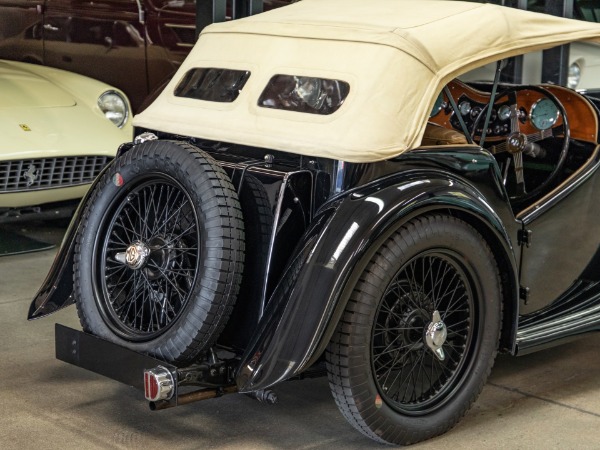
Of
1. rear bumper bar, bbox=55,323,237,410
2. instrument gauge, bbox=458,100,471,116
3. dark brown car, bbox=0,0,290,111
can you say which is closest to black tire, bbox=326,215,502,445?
rear bumper bar, bbox=55,323,237,410

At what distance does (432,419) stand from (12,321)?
222 centimetres

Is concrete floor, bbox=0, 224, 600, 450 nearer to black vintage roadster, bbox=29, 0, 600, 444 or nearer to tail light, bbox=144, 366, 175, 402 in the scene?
black vintage roadster, bbox=29, 0, 600, 444

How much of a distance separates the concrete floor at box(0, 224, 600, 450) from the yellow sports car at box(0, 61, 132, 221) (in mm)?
1668

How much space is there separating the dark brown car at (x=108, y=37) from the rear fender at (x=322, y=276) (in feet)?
12.6

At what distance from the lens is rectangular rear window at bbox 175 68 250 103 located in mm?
3854

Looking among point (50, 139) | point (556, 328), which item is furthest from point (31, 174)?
point (556, 328)

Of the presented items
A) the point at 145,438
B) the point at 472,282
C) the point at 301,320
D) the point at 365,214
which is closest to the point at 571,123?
the point at 472,282

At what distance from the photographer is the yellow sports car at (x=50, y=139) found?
584cm

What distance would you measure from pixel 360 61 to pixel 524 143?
3.17 ft

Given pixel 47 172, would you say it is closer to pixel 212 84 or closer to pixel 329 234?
pixel 212 84

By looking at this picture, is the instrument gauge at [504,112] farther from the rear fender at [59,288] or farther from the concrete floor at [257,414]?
the rear fender at [59,288]

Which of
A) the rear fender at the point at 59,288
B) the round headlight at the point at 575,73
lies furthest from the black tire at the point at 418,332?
the round headlight at the point at 575,73

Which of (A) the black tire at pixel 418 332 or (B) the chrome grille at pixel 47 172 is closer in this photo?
(A) the black tire at pixel 418 332

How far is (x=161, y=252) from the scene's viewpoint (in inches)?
138
